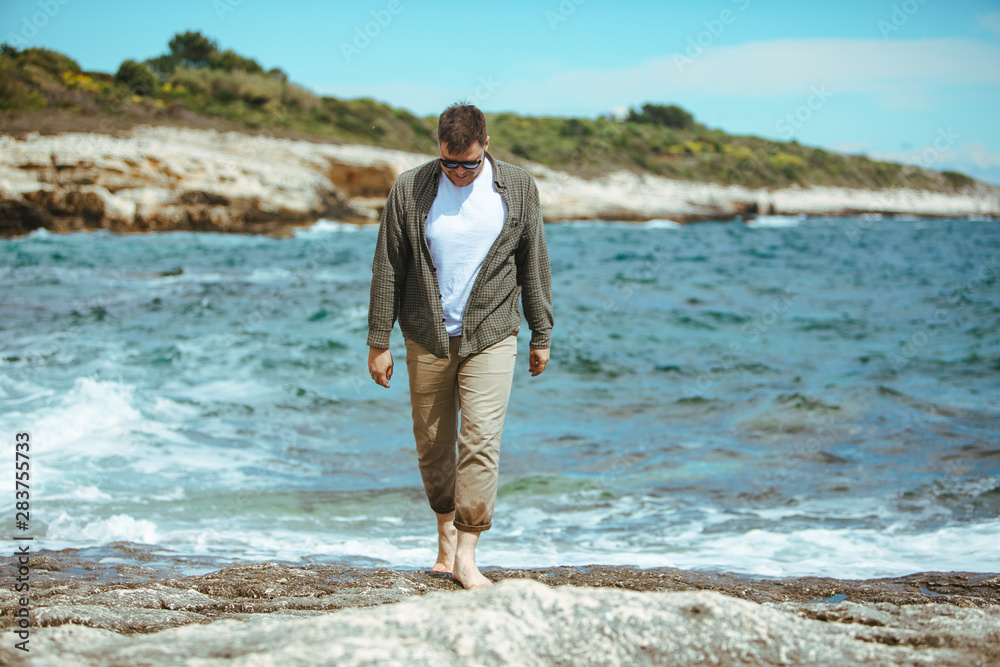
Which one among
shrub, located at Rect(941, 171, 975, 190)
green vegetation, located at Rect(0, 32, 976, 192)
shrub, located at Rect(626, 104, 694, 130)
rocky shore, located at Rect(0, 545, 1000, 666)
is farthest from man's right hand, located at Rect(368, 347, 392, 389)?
shrub, located at Rect(941, 171, 975, 190)

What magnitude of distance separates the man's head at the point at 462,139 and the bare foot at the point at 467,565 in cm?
151

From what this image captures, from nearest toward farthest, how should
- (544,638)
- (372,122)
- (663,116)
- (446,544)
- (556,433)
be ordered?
(544,638), (446,544), (556,433), (372,122), (663,116)

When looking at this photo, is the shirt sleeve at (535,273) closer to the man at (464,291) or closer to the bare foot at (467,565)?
the man at (464,291)

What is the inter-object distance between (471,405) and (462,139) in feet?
A: 3.56

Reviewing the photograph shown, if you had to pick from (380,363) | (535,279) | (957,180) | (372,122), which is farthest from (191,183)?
(957,180)

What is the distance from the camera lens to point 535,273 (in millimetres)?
3400

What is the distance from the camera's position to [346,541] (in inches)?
184

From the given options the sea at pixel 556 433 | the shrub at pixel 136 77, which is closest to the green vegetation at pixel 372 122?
the shrub at pixel 136 77

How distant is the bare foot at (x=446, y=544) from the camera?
359 centimetres

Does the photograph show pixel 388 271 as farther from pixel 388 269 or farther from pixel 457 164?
pixel 457 164

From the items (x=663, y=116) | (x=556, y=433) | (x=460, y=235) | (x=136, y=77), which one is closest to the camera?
(x=460, y=235)

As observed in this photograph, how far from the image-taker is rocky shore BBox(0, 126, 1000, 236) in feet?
80.9

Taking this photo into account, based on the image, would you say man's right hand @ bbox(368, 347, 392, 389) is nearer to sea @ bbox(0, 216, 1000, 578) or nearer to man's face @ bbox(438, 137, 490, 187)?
man's face @ bbox(438, 137, 490, 187)

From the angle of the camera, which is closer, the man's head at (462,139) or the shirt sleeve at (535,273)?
the man's head at (462,139)
